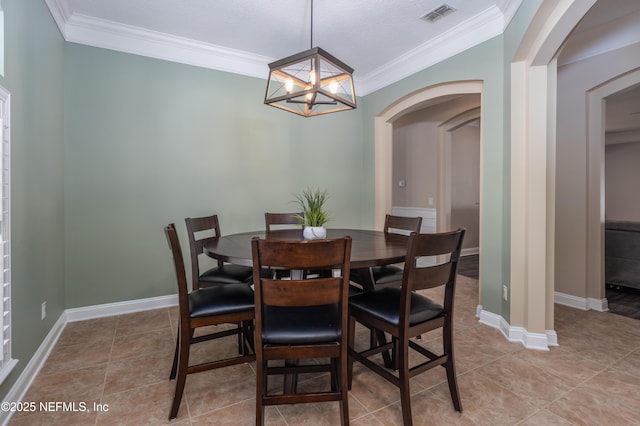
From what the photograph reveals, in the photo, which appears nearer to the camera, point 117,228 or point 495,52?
point 495,52

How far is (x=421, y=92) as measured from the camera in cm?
351

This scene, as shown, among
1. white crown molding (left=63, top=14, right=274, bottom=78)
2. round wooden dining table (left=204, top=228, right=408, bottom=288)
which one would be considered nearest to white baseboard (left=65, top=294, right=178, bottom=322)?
round wooden dining table (left=204, top=228, right=408, bottom=288)

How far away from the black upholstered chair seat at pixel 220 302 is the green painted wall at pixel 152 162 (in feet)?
5.40

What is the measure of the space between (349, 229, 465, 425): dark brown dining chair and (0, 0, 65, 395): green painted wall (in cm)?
186

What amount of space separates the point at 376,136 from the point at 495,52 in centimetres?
171

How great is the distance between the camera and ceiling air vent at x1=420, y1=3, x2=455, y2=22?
264 centimetres

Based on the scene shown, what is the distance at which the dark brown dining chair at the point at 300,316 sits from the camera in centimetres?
131

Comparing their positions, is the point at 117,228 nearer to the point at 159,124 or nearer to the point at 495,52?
the point at 159,124

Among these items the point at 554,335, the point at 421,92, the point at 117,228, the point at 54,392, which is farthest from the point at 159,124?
the point at 554,335

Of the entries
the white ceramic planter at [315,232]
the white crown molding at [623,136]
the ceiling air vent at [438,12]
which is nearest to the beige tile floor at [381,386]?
the white ceramic planter at [315,232]

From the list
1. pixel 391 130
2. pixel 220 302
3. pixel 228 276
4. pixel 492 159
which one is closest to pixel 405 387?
pixel 220 302

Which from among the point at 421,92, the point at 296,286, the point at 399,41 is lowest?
the point at 296,286

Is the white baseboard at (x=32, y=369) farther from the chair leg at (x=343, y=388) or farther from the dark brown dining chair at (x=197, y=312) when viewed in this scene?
the chair leg at (x=343, y=388)

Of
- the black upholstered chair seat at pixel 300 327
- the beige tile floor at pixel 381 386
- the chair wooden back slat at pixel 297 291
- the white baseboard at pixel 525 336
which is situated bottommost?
the beige tile floor at pixel 381 386
